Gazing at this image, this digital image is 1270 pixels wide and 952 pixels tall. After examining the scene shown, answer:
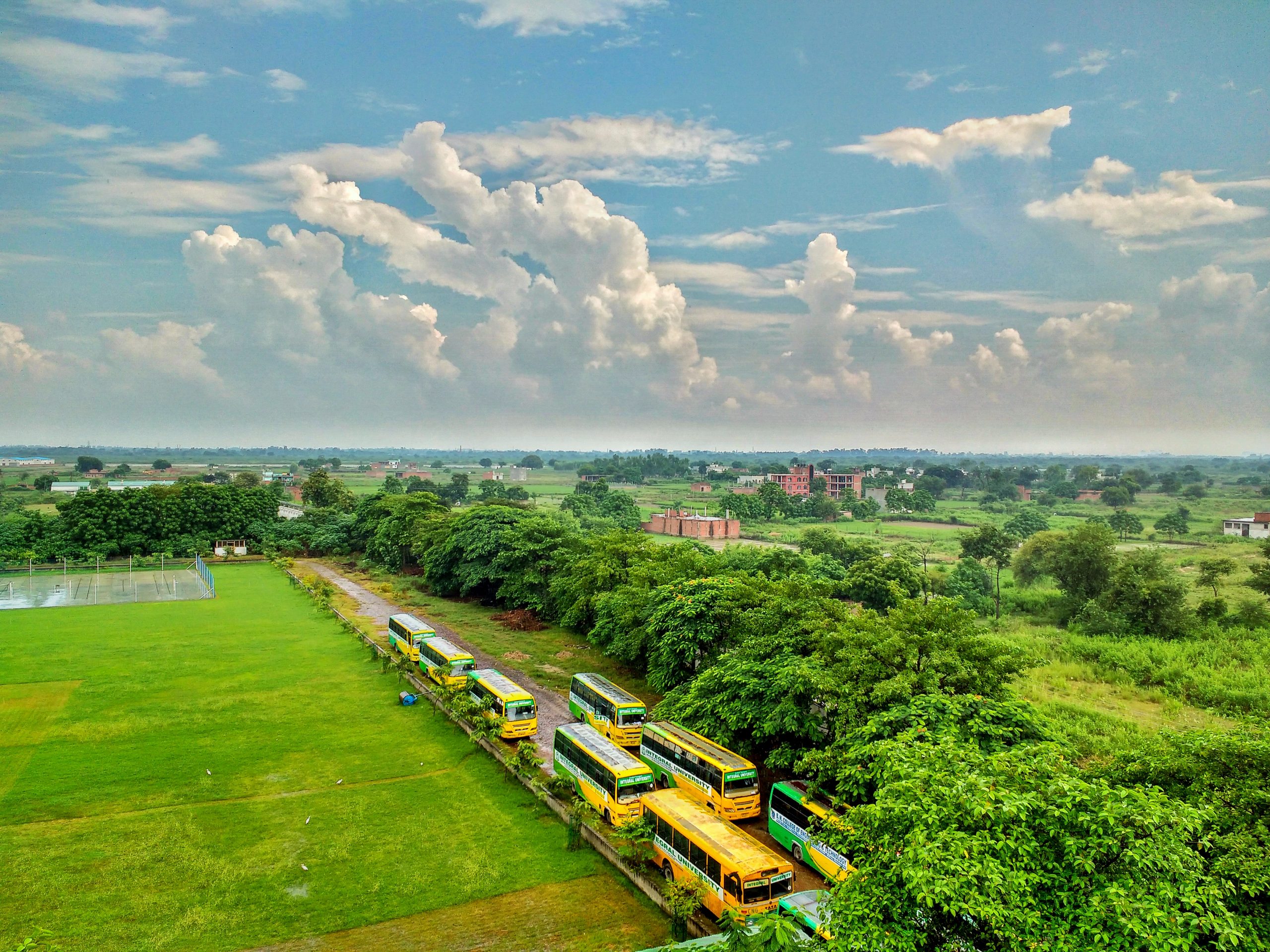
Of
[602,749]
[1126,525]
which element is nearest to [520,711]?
[602,749]

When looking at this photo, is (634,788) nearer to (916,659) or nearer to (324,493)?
(916,659)

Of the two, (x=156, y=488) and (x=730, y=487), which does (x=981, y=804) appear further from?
(x=730, y=487)

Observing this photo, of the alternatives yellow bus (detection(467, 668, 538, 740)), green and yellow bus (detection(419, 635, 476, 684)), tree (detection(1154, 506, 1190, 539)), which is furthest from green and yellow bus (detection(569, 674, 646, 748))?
tree (detection(1154, 506, 1190, 539))

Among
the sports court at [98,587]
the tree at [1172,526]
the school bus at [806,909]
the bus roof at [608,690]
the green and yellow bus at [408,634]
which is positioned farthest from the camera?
the tree at [1172,526]

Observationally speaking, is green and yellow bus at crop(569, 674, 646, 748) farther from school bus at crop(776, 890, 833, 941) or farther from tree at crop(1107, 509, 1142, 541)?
tree at crop(1107, 509, 1142, 541)

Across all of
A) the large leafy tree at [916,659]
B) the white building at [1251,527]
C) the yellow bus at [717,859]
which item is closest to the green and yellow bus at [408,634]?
the yellow bus at [717,859]

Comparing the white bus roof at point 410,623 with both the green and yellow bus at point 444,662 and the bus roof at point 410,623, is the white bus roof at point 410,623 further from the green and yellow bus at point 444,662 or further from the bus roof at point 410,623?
the green and yellow bus at point 444,662
